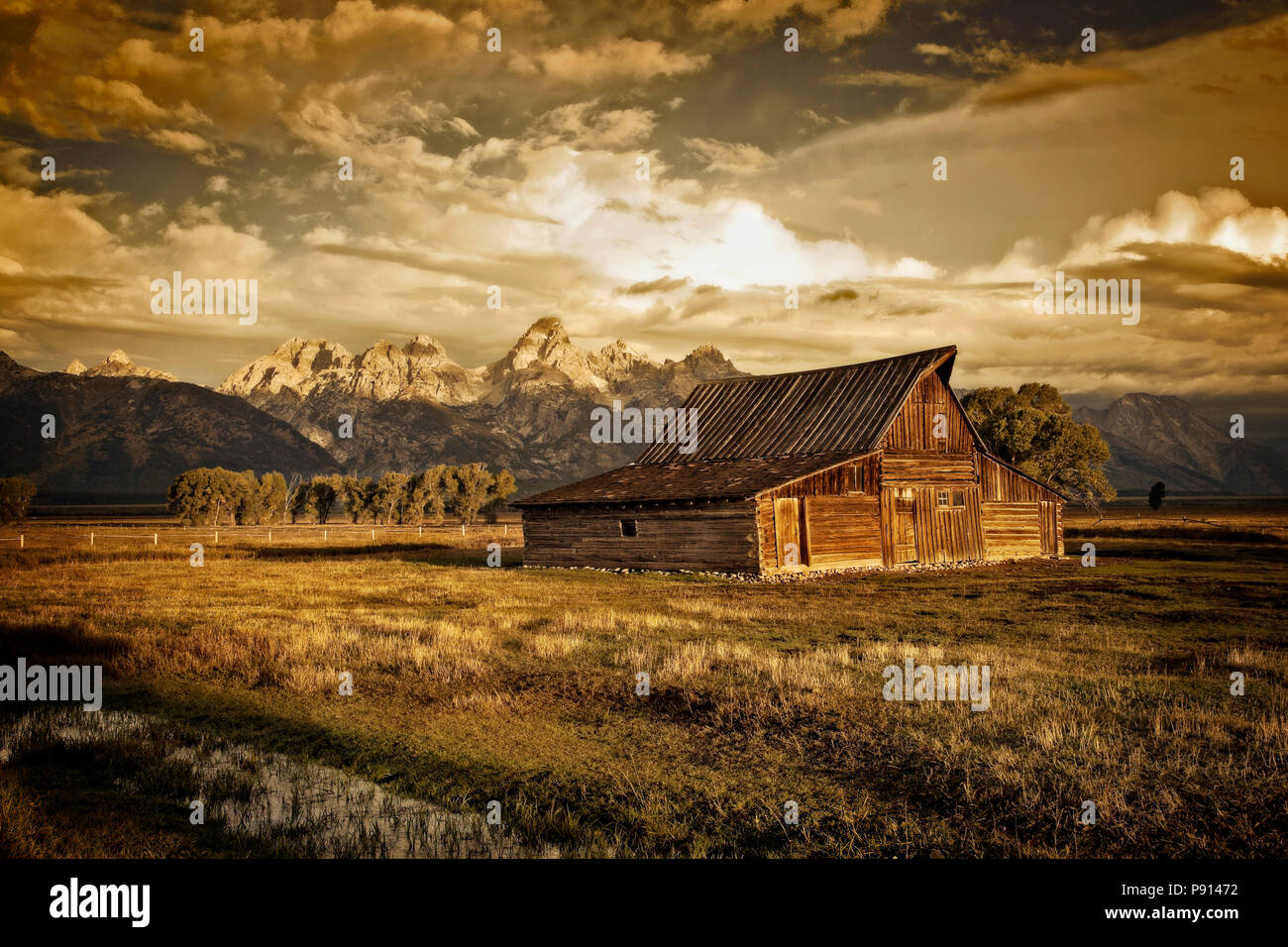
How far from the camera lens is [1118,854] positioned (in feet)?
18.4

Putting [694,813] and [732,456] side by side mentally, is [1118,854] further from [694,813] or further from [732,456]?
[732,456]

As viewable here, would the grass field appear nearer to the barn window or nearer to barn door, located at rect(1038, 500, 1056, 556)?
the barn window

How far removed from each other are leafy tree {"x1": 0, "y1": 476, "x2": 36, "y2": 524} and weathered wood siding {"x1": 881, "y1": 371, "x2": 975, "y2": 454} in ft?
273

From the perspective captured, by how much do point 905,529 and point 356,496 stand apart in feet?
268

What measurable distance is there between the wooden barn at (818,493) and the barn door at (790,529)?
2.1 inches

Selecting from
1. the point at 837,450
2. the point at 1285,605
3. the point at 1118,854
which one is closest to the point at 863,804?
the point at 1118,854

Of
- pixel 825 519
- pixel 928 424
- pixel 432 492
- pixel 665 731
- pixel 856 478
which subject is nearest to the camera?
pixel 665 731

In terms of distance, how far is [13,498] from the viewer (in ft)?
254

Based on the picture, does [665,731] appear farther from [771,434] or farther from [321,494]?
[321,494]

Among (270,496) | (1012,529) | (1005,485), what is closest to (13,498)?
(270,496)

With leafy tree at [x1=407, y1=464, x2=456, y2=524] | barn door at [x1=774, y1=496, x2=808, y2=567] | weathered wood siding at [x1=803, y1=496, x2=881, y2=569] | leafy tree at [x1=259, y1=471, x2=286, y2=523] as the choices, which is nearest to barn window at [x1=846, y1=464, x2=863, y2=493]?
weathered wood siding at [x1=803, y1=496, x2=881, y2=569]

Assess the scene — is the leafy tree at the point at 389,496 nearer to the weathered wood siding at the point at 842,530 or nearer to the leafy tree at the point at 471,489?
the leafy tree at the point at 471,489

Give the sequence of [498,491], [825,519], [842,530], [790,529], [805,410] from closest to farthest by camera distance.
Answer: [790,529], [825,519], [842,530], [805,410], [498,491]

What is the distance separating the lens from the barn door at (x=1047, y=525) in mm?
38156
